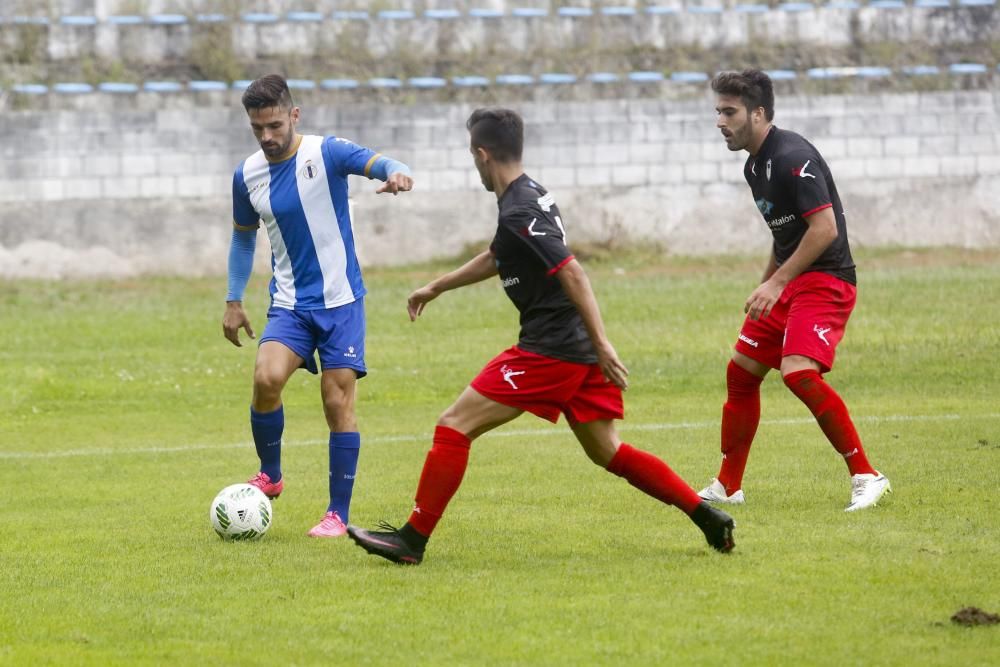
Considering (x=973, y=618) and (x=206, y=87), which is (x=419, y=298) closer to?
(x=973, y=618)

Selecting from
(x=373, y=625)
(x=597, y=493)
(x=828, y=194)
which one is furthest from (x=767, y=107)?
(x=373, y=625)

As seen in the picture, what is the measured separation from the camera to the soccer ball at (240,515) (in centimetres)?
724

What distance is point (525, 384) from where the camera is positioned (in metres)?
6.45

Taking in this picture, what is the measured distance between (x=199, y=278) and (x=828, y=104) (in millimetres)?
10085

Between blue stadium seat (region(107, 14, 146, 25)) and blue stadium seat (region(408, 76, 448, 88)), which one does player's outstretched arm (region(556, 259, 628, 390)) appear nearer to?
blue stadium seat (region(408, 76, 448, 88))

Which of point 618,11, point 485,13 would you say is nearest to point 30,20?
point 485,13

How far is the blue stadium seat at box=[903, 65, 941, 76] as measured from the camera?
24688 mm

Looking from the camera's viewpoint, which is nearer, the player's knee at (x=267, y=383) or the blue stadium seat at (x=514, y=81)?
the player's knee at (x=267, y=383)

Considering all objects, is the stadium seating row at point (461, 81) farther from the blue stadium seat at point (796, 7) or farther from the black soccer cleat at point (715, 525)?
the black soccer cleat at point (715, 525)

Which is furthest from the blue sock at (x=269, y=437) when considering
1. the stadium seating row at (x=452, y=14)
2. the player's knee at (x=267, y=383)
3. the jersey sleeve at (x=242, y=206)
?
the stadium seating row at (x=452, y=14)

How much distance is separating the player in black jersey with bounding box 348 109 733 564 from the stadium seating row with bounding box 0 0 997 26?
19.4m

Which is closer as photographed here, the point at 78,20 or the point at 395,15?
the point at 78,20

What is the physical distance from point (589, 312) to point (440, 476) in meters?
0.97

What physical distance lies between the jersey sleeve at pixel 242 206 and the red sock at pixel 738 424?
2.64 m
